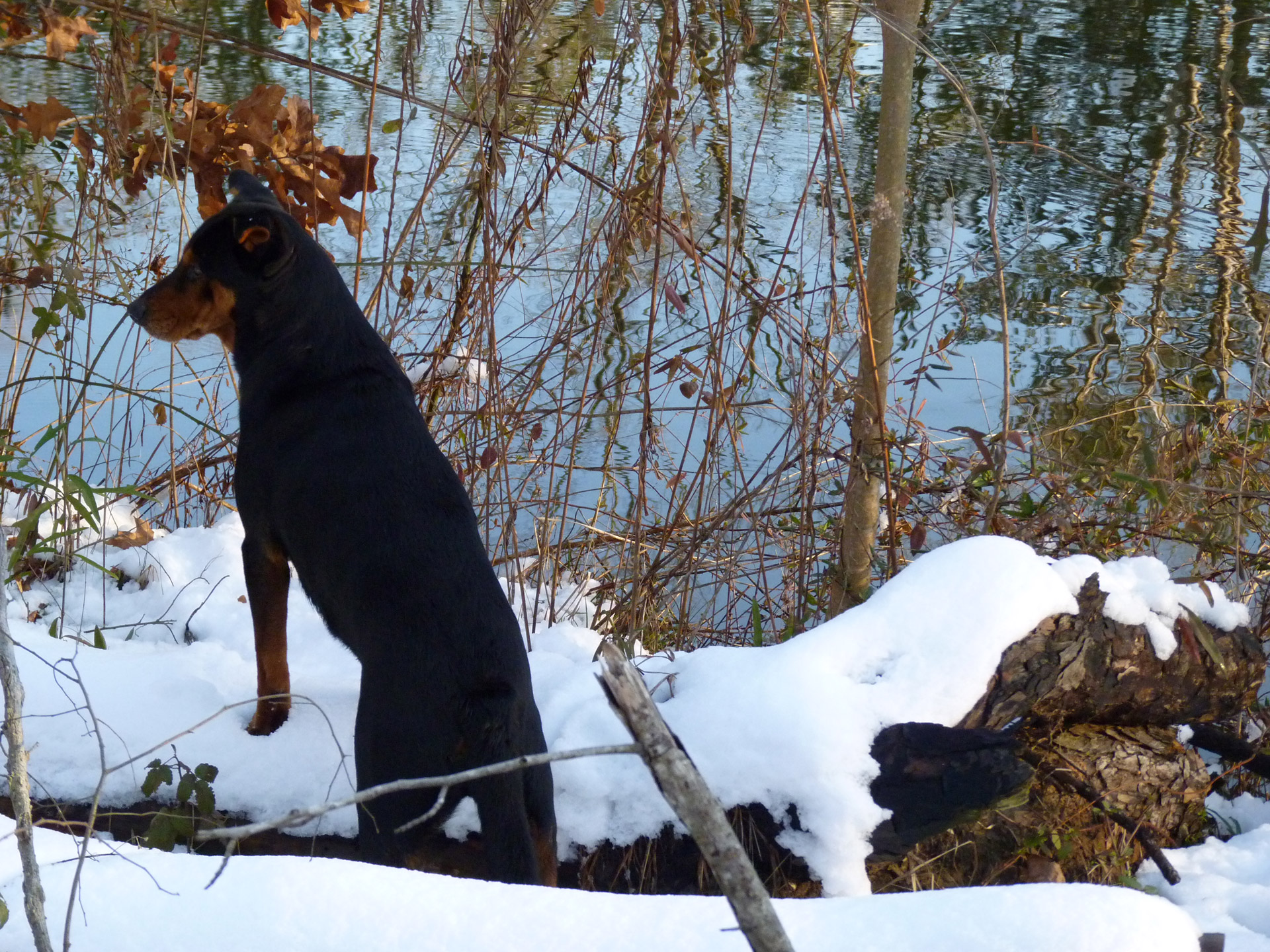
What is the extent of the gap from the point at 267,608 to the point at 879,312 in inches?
75.4

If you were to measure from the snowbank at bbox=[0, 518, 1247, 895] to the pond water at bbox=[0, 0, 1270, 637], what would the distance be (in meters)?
0.67

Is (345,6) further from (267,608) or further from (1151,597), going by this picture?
(1151,597)

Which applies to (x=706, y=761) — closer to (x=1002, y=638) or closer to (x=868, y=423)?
(x=1002, y=638)

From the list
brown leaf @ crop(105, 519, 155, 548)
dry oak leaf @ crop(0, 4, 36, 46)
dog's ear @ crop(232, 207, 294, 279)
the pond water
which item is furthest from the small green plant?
dry oak leaf @ crop(0, 4, 36, 46)

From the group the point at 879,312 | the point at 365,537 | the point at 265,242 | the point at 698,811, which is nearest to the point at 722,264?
the point at 879,312

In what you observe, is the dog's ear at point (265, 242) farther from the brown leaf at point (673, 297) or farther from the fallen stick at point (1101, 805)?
the fallen stick at point (1101, 805)

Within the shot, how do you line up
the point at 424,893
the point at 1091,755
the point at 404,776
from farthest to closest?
the point at 1091,755
the point at 404,776
the point at 424,893

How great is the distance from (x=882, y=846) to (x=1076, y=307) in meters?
5.02

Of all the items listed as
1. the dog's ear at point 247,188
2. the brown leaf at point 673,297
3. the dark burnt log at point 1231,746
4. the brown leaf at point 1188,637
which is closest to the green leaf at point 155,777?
the dog's ear at point 247,188

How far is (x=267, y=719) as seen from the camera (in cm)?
260

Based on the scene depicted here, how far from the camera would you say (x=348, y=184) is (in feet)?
10.9

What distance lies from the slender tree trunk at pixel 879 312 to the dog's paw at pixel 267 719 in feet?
5.81

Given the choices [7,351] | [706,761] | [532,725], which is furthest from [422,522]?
[7,351]

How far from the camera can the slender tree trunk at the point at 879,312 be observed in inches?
118
